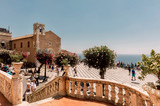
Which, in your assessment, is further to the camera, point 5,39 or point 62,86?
point 5,39

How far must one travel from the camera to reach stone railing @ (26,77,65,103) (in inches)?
223

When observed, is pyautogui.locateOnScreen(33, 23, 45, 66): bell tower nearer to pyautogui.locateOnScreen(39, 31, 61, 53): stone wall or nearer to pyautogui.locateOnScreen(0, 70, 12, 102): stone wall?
pyautogui.locateOnScreen(39, 31, 61, 53): stone wall

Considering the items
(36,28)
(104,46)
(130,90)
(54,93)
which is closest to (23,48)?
(36,28)

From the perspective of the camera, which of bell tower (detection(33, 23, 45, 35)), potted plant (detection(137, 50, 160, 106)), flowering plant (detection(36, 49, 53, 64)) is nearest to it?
potted plant (detection(137, 50, 160, 106))

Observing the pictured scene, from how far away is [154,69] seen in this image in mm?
2127

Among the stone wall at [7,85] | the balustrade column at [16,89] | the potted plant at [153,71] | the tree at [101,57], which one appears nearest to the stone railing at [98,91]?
the potted plant at [153,71]

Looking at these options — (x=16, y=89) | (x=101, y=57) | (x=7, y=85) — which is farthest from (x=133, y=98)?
(x=101, y=57)

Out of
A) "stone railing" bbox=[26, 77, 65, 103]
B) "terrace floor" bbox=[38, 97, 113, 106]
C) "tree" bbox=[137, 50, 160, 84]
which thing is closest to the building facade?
"stone railing" bbox=[26, 77, 65, 103]

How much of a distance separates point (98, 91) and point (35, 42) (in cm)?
2591

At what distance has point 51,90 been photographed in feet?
21.3

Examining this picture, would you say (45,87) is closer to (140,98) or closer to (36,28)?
(140,98)

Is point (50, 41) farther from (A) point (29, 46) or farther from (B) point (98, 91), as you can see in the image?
(B) point (98, 91)

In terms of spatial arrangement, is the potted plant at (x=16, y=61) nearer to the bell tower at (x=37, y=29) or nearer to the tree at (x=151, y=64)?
the tree at (x=151, y=64)

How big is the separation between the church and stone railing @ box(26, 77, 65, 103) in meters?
20.6
